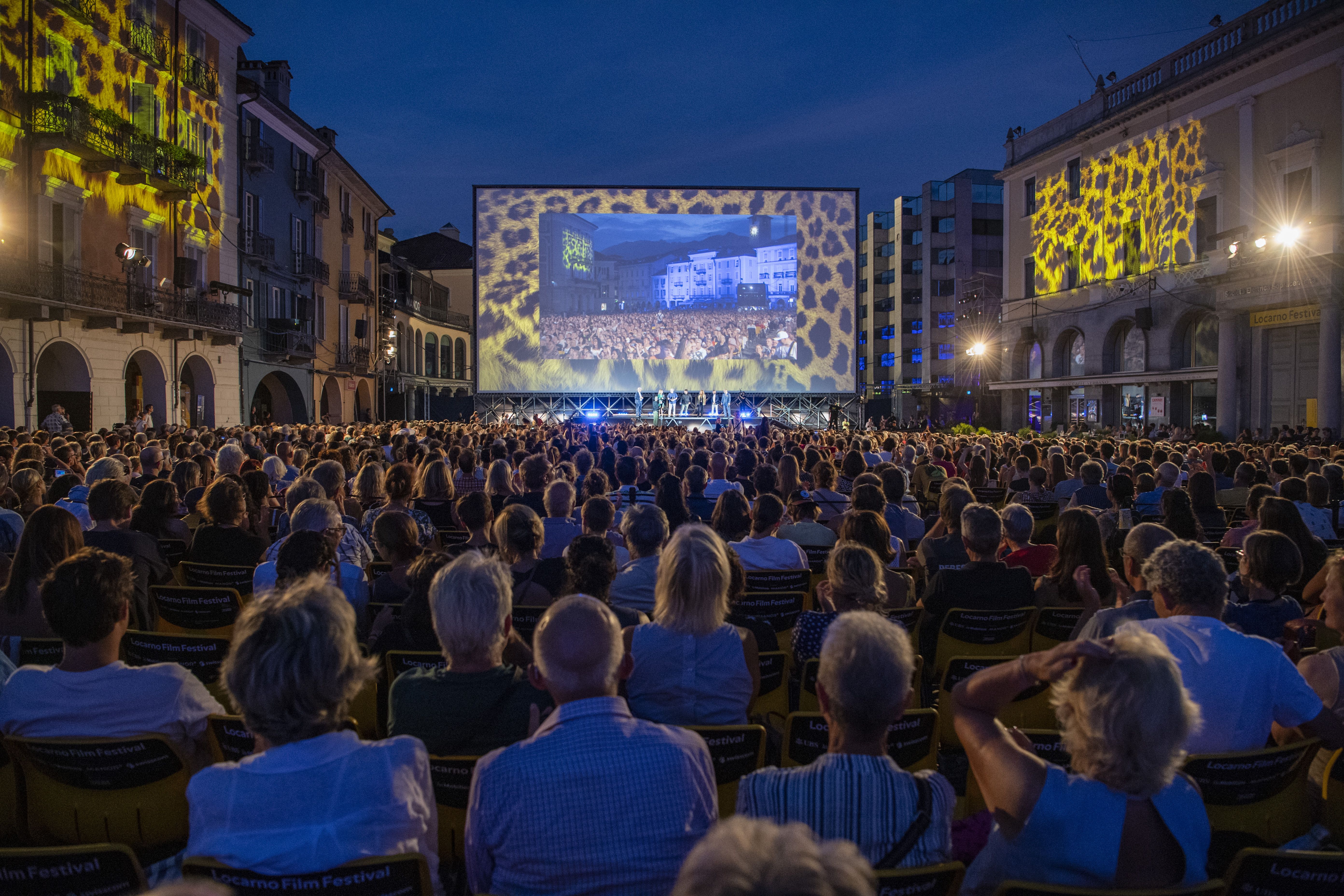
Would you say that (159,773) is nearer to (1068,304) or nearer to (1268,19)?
(1268,19)

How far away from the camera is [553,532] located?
21.0 ft

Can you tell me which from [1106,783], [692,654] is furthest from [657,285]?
[1106,783]

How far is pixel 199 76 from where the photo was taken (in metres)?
24.9

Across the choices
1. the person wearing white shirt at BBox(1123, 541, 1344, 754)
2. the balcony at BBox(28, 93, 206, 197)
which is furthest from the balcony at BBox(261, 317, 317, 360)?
the person wearing white shirt at BBox(1123, 541, 1344, 754)

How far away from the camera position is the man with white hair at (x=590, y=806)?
204 cm

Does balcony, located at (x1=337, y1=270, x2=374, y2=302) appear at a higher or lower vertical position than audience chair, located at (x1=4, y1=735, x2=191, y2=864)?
higher

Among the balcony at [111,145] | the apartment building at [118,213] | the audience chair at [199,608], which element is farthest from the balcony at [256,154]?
the audience chair at [199,608]

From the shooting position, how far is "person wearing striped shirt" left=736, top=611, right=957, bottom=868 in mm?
2047

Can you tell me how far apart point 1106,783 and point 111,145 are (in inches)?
987

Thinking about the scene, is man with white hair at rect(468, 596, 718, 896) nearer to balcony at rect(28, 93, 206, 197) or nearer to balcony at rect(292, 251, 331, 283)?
balcony at rect(28, 93, 206, 197)

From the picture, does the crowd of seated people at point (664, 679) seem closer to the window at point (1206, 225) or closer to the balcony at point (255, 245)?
the window at point (1206, 225)

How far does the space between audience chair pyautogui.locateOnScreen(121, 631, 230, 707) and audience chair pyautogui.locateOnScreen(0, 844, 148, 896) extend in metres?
2.13

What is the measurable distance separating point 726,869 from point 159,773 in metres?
2.55

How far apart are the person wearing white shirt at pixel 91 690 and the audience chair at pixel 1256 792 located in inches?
126
